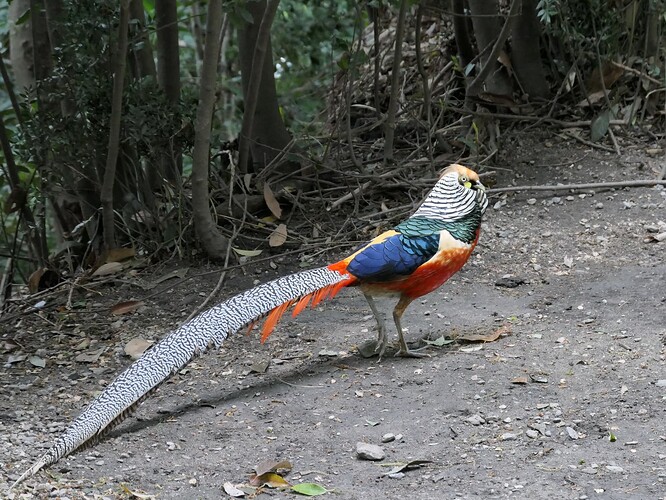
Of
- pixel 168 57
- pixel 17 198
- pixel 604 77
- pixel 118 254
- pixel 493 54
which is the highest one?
Result: pixel 168 57

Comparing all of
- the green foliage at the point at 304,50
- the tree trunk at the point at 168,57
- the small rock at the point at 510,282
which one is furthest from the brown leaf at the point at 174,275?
the green foliage at the point at 304,50

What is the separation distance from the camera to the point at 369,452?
3.09m

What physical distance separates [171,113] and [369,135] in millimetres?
1976

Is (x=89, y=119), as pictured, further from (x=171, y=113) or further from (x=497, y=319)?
(x=497, y=319)

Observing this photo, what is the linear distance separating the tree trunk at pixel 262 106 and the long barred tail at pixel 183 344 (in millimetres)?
1815

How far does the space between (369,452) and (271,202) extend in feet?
8.48

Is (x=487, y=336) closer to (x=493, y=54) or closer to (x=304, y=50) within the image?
(x=493, y=54)

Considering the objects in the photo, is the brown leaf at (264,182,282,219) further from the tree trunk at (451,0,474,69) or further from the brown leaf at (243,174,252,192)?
the tree trunk at (451,0,474,69)

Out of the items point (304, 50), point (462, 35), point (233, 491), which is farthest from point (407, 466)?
point (304, 50)

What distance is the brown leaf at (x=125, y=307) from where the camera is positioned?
4746 millimetres

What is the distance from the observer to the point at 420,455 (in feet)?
10.1

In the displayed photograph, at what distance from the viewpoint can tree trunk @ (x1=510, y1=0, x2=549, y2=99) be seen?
6102mm

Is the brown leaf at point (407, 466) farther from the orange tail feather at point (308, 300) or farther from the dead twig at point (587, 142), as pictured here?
the dead twig at point (587, 142)

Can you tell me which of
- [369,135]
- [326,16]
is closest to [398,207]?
[369,135]
